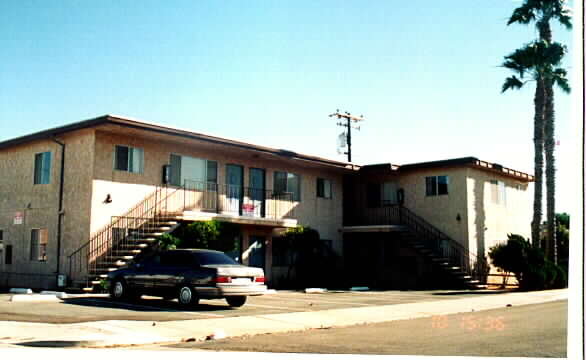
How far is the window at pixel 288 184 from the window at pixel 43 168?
8760 mm

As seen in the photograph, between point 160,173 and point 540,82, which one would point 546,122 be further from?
point 160,173

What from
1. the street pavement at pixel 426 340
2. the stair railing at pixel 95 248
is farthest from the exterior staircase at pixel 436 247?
the street pavement at pixel 426 340

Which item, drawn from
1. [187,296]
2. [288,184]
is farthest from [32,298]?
[288,184]

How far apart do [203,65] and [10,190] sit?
17.4 meters

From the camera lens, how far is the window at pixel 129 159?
2025 centimetres

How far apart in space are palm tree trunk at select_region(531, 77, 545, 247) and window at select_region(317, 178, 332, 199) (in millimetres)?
8892

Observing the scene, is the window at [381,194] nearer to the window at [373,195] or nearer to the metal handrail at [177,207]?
the window at [373,195]

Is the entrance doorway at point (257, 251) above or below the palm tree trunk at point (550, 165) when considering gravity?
below

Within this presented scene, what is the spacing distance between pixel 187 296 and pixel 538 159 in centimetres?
1886

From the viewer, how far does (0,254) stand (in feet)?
75.2

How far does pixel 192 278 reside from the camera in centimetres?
1391

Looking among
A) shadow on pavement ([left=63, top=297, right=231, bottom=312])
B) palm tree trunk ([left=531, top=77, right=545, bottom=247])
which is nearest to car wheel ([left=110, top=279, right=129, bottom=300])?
shadow on pavement ([left=63, top=297, right=231, bottom=312])

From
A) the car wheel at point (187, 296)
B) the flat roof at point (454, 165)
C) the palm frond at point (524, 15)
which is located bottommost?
the car wheel at point (187, 296)

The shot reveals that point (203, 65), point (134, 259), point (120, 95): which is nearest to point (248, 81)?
point (203, 65)
